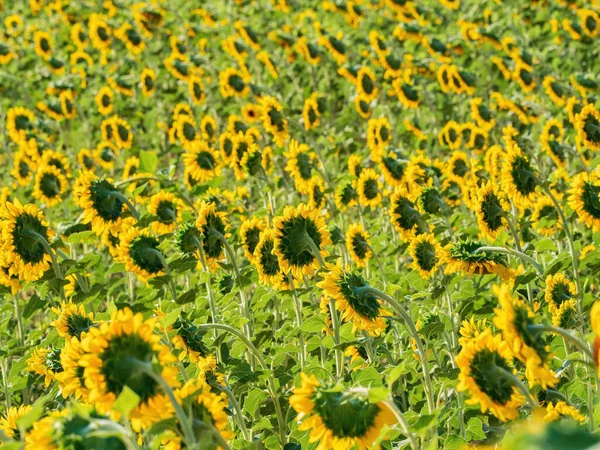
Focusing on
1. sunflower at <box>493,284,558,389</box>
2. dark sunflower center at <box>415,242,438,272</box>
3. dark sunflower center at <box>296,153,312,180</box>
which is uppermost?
sunflower at <box>493,284,558,389</box>

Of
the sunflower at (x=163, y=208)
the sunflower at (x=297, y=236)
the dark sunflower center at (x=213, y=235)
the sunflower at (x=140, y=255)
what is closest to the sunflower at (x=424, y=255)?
the sunflower at (x=297, y=236)

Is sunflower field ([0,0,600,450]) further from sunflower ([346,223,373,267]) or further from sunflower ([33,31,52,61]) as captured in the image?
sunflower ([33,31,52,61])

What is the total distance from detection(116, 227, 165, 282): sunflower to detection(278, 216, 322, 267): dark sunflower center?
59cm

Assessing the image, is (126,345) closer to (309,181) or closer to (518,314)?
(518,314)

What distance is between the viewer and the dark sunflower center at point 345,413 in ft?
5.83

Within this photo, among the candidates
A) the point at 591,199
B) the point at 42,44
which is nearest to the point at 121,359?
the point at 591,199

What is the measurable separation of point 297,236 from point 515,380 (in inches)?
48.7

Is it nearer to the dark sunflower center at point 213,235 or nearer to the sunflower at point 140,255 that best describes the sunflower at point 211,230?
the dark sunflower center at point 213,235

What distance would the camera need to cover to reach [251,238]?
3574 millimetres

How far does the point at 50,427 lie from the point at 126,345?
0.66 ft

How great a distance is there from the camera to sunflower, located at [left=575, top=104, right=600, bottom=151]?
4.19 m

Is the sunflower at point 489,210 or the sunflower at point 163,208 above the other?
the sunflower at point 489,210

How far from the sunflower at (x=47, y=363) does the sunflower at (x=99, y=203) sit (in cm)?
78

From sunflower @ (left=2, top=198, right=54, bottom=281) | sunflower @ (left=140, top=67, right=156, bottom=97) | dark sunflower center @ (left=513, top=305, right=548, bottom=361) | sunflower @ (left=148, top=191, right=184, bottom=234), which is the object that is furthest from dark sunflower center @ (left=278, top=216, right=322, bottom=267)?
sunflower @ (left=140, top=67, right=156, bottom=97)
